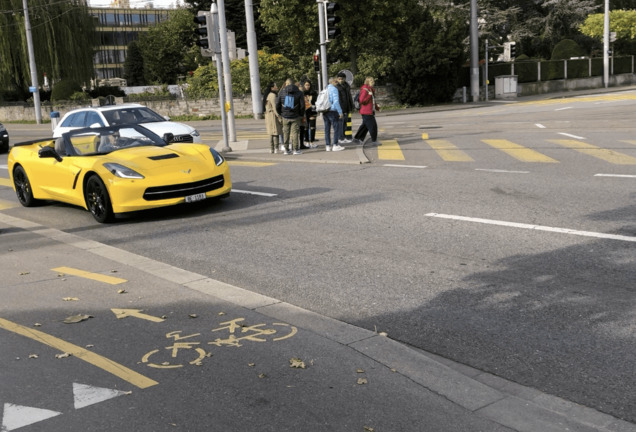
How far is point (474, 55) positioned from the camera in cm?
4306

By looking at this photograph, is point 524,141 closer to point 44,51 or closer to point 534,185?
point 534,185

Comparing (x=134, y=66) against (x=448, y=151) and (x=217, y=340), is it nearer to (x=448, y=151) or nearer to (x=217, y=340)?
(x=448, y=151)

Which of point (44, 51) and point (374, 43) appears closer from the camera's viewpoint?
point (374, 43)

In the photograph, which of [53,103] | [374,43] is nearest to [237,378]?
[374,43]

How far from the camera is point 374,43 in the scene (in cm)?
4591

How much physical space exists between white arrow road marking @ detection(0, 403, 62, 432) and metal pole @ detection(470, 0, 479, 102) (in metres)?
41.3

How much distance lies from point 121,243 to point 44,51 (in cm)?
5101

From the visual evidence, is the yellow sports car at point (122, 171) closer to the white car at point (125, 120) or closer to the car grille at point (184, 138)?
the car grille at point (184, 138)

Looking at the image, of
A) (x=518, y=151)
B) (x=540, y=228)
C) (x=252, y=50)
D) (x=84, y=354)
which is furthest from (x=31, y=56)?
(x=84, y=354)

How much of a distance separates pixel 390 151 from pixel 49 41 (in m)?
43.9

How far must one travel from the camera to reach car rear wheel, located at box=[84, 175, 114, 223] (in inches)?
422

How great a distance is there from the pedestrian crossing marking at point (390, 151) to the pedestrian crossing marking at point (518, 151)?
2.29 meters

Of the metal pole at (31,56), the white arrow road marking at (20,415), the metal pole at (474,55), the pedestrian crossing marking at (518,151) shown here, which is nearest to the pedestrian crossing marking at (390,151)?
the pedestrian crossing marking at (518,151)

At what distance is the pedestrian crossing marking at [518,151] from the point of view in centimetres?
1524
